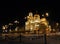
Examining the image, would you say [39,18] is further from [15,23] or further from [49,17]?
[15,23]

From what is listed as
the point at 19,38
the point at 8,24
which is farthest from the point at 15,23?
the point at 19,38

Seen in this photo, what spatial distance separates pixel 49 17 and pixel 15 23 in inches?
166

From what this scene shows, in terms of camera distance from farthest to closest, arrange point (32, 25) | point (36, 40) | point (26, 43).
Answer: point (32, 25) < point (36, 40) < point (26, 43)

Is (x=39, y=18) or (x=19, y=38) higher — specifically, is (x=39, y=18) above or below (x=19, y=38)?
above

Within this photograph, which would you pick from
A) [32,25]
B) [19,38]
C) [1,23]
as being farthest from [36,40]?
[1,23]

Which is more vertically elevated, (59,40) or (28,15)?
(28,15)

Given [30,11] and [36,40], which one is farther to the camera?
[30,11]

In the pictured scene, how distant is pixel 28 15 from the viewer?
25.2 m

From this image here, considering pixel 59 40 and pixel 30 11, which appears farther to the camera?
pixel 30 11

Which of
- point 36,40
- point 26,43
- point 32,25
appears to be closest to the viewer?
point 26,43

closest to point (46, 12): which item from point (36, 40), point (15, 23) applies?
point (15, 23)

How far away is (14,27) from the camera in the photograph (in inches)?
959

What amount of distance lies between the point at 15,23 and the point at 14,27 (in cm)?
105

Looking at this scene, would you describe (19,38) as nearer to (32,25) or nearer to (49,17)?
(32,25)
